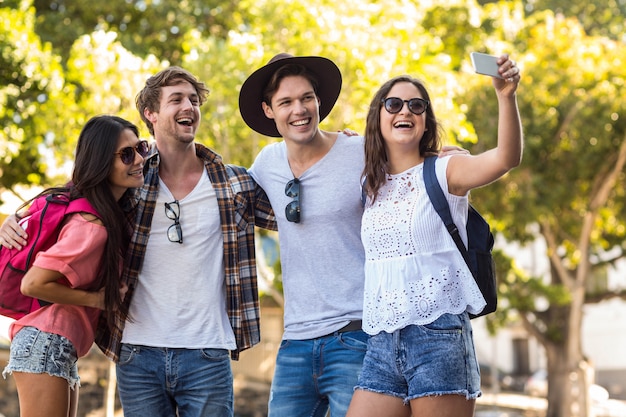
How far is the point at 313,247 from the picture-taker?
160 inches

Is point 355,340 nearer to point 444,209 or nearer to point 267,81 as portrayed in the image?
point 444,209

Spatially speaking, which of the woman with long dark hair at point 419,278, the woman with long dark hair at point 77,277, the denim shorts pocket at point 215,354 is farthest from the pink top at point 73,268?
the woman with long dark hair at point 419,278

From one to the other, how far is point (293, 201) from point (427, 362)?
3.58 feet

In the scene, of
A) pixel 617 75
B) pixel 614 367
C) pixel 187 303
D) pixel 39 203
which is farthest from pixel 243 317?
pixel 614 367

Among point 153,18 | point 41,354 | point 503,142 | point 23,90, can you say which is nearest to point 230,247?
point 41,354

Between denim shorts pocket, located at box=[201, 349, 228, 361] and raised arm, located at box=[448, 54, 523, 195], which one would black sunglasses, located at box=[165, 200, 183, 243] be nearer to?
denim shorts pocket, located at box=[201, 349, 228, 361]

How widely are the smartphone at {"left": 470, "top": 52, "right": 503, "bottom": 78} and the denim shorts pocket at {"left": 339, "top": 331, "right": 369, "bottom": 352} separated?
52.6 inches

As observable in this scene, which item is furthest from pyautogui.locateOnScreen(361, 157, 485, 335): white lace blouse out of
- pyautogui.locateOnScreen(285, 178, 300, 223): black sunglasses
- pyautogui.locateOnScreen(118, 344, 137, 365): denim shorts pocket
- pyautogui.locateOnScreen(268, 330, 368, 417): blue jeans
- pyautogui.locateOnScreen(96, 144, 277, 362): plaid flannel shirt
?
pyautogui.locateOnScreen(118, 344, 137, 365): denim shorts pocket

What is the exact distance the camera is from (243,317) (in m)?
4.27

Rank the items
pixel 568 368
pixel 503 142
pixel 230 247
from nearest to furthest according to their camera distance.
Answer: pixel 503 142
pixel 230 247
pixel 568 368

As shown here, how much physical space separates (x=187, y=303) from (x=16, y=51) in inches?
314

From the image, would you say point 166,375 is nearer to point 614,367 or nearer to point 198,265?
point 198,265

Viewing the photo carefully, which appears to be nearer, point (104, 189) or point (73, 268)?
point (73, 268)

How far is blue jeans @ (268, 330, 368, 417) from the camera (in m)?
3.90
